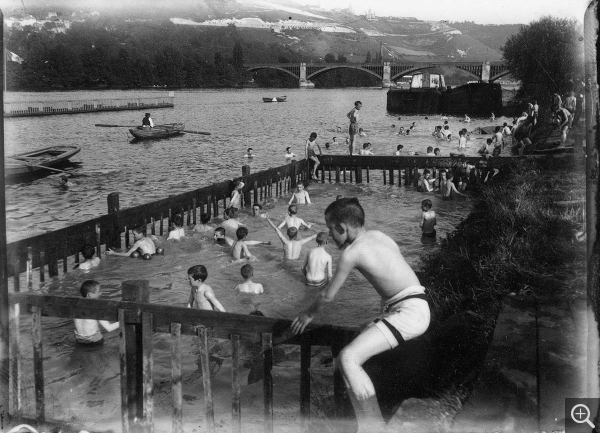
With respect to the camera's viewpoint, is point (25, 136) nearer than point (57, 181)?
No

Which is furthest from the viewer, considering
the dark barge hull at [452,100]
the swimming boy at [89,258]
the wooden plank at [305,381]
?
the dark barge hull at [452,100]

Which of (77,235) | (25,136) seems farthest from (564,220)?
(25,136)

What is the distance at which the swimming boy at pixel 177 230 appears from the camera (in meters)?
14.1

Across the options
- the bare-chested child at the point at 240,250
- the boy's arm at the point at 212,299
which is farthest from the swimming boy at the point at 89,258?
the boy's arm at the point at 212,299

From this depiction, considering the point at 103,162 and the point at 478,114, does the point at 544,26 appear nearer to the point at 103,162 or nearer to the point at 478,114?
the point at 103,162

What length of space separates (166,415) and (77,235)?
233 inches

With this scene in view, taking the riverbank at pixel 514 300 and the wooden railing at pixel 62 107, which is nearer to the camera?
the riverbank at pixel 514 300

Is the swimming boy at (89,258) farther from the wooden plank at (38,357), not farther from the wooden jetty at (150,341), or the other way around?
the wooden plank at (38,357)

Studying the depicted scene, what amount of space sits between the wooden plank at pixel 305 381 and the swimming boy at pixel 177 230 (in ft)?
32.3

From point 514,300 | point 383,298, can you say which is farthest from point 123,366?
point 514,300

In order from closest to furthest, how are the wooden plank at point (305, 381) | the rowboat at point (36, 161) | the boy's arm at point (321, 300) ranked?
the boy's arm at point (321, 300) < the wooden plank at point (305, 381) < the rowboat at point (36, 161)

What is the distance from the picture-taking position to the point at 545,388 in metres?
4.33

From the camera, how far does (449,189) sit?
67.4 ft

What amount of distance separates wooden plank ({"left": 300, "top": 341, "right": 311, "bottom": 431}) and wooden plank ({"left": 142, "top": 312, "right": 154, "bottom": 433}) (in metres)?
1.21
